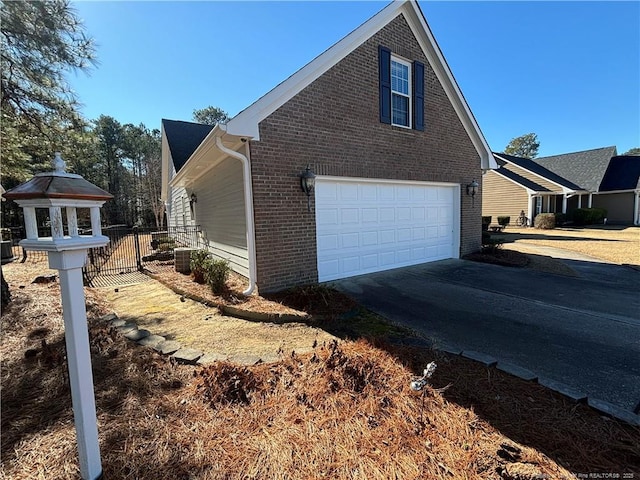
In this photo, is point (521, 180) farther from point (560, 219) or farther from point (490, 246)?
point (490, 246)

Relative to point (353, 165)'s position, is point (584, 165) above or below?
above

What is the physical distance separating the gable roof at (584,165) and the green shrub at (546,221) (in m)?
7.49

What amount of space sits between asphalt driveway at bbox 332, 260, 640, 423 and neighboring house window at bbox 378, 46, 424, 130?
3.89 m

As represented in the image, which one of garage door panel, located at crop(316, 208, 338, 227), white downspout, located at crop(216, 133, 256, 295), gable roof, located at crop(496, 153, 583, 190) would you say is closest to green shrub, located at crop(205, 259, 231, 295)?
white downspout, located at crop(216, 133, 256, 295)

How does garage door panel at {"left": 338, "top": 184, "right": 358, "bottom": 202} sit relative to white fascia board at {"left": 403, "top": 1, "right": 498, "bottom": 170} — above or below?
below

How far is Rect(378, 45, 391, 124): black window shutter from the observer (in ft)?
23.2

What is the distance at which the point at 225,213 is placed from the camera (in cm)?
805

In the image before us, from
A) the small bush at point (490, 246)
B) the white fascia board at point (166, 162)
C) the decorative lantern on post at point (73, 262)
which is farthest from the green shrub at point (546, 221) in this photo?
the decorative lantern on post at point (73, 262)

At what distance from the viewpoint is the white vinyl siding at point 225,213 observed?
6.72 meters

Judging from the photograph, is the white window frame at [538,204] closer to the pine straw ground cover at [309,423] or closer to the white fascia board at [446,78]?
the white fascia board at [446,78]

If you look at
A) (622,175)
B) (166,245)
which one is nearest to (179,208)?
(166,245)

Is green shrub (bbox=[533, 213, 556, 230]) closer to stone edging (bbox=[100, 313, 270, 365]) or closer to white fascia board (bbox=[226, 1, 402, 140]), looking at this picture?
white fascia board (bbox=[226, 1, 402, 140])

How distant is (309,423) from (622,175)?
114ft

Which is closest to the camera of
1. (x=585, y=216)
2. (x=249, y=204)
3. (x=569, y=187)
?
(x=249, y=204)
